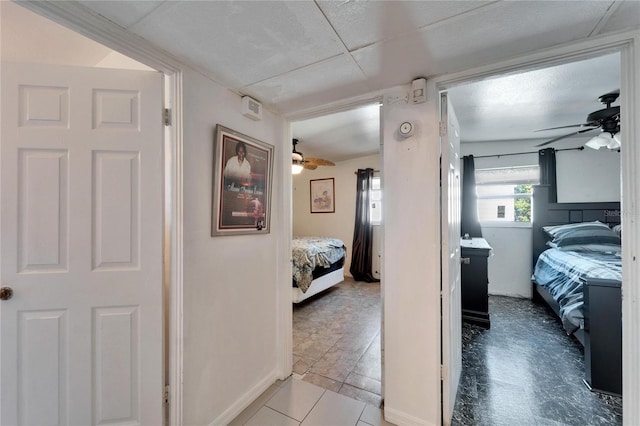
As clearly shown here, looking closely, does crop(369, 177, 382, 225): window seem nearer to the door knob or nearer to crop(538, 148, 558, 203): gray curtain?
crop(538, 148, 558, 203): gray curtain

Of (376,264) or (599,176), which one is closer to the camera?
(599,176)

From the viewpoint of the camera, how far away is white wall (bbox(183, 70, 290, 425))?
4.61 feet

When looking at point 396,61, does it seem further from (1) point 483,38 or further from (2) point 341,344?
(2) point 341,344

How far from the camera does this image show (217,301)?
5.12 feet

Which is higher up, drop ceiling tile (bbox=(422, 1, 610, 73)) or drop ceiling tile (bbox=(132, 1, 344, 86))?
drop ceiling tile (bbox=(132, 1, 344, 86))

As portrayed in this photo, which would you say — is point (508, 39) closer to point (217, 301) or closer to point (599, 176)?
point (217, 301)

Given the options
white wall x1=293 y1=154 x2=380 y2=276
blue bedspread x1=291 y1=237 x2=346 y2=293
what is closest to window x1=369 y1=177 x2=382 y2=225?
white wall x1=293 y1=154 x2=380 y2=276

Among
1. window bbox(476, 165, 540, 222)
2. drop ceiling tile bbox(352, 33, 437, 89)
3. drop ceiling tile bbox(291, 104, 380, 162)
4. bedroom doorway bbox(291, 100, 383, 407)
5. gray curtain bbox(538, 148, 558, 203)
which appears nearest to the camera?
drop ceiling tile bbox(352, 33, 437, 89)

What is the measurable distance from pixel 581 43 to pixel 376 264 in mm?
4347

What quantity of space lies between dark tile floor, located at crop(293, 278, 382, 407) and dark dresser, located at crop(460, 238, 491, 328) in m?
1.09

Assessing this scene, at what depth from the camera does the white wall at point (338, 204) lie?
5.40m

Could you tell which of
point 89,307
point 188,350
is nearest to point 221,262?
point 188,350

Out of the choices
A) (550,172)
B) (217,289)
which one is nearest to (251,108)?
(217,289)

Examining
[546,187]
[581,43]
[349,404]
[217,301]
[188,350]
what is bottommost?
[349,404]
